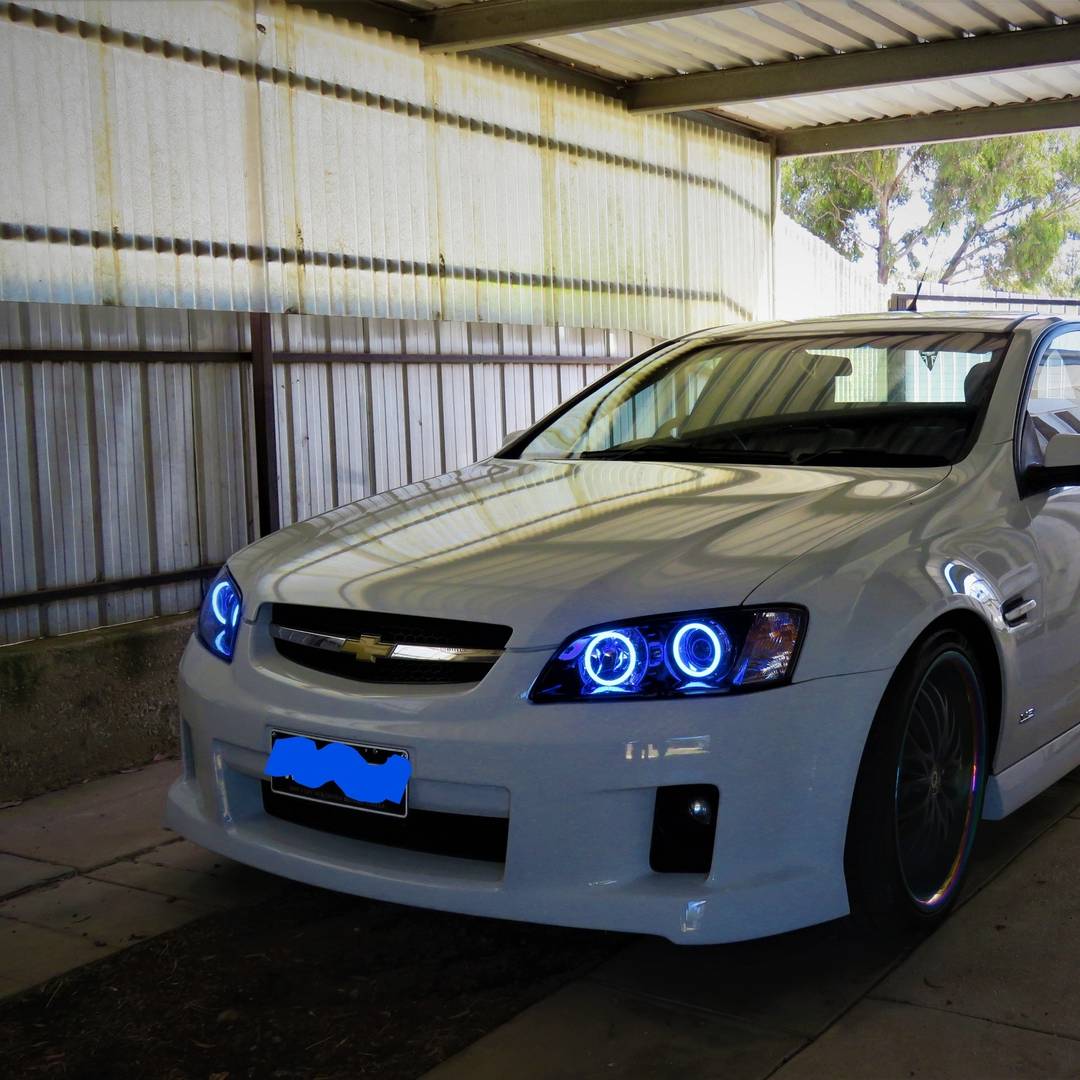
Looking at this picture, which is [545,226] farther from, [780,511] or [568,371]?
[780,511]

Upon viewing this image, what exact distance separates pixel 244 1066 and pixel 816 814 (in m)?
1.28

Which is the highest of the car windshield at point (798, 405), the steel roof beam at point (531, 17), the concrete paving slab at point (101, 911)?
the steel roof beam at point (531, 17)

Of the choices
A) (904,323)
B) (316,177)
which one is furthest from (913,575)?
(316,177)

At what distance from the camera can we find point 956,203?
35.3m

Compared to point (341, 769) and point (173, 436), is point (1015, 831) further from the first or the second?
point (173, 436)

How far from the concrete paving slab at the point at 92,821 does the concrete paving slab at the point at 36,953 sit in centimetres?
54

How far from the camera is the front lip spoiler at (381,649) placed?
2898 millimetres

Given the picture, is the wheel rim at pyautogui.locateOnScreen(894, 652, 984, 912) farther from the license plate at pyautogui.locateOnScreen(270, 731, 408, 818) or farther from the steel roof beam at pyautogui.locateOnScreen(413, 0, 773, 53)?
the steel roof beam at pyautogui.locateOnScreen(413, 0, 773, 53)

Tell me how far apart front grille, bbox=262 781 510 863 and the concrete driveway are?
1.25 feet

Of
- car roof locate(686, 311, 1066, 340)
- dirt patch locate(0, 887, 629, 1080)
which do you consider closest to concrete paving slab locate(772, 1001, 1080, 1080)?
dirt patch locate(0, 887, 629, 1080)

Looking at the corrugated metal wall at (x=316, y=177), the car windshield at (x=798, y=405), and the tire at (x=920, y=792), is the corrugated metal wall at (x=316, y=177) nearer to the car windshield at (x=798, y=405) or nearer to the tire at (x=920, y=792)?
the car windshield at (x=798, y=405)

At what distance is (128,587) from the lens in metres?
5.73

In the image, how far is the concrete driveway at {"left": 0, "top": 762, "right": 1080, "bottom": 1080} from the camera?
2.76 metres

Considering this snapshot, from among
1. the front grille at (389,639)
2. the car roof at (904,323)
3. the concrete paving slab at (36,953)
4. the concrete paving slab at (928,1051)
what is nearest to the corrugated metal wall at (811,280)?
the car roof at (904,323)
